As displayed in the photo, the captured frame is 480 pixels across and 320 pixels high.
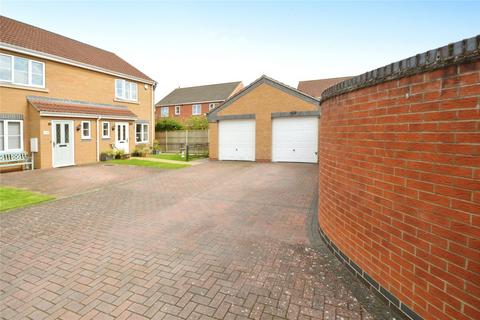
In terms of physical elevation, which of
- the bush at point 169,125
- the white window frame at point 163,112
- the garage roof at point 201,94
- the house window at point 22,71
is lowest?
the bush at point 169,125

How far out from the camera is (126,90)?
21.3 m

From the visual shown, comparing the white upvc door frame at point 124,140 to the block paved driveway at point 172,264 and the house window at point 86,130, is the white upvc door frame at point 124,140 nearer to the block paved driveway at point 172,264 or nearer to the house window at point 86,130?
the house window at point 86,130

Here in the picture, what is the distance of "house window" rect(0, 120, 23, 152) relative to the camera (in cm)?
1305

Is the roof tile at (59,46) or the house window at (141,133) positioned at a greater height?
the roof tile at (59,46)

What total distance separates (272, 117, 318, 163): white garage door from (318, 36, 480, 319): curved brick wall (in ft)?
40.6

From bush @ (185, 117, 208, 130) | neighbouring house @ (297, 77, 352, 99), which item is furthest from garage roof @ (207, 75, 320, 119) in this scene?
neighbouring house @ (297, 77, 352, 99)

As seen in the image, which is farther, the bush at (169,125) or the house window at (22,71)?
the bush at (169,125)

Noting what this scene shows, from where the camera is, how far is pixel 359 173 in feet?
11.2

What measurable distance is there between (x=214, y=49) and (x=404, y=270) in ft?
60.7

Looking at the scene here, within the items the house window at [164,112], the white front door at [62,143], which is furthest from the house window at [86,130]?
the house window at [164,112]

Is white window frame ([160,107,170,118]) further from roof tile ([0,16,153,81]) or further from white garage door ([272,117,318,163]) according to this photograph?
white garage door ([272,117,318,163])

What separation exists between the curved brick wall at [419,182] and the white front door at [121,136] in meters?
18.5

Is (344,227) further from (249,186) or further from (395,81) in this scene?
(249,186)

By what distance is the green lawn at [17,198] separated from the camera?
703 centimetres
